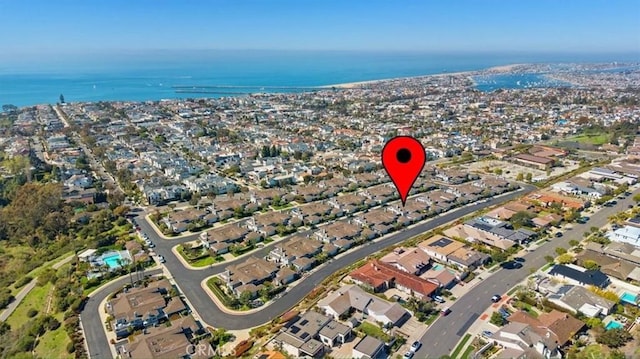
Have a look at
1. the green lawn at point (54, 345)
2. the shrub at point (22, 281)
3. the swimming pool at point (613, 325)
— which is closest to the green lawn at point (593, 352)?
the swimming pool at point (613, 325)

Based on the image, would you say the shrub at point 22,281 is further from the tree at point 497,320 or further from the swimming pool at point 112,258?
the tree at point 497,320

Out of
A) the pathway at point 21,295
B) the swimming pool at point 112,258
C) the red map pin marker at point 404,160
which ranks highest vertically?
the red map pin marker at point 404,160

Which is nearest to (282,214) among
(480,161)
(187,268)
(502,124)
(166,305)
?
(187,268)

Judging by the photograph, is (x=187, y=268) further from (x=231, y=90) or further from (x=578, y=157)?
(x=231, y=90)

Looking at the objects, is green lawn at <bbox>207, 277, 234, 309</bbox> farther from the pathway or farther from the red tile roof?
the pathway

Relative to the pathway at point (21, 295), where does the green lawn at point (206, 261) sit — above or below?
above

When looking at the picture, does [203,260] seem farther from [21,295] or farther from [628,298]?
[628,298]
